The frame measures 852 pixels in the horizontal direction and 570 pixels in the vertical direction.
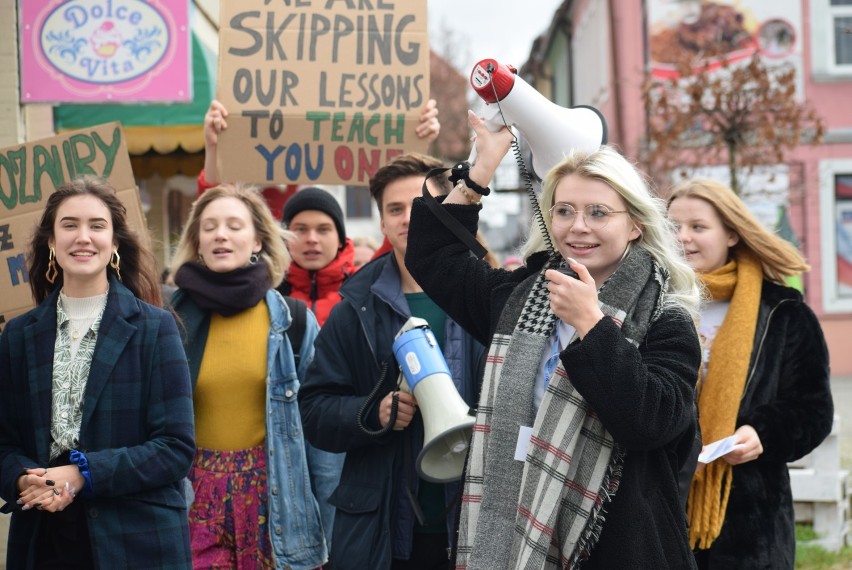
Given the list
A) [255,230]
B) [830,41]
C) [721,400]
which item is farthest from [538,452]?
[830,41]

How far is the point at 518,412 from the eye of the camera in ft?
9.05

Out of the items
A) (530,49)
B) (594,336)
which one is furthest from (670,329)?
(530,49)

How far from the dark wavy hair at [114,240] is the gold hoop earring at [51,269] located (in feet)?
0.04

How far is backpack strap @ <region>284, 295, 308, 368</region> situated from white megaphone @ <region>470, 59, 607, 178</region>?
1511 millimetres

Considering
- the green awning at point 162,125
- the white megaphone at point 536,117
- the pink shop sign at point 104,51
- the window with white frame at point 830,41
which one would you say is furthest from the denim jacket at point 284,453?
the window with white frame at point 830,41

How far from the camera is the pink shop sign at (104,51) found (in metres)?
5.83

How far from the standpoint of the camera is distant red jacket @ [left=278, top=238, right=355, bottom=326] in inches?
212

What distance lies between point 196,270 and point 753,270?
2.06m

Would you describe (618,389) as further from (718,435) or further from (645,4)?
(645,4)

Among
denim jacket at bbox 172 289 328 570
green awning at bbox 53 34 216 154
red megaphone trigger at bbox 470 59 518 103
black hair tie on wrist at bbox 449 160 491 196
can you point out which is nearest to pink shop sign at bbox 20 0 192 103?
denim jacket at bbox 172 289 328 570

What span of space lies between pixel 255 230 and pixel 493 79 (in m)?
1.82

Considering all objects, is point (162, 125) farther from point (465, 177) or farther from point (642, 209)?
point (642, 209)

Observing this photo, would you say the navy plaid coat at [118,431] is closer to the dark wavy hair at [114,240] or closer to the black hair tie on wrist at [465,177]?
the dark wavy hair at [114,240]

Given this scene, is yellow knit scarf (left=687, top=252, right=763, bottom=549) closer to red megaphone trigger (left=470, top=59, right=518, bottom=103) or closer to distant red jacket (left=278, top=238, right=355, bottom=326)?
red megaphone trigger (left=470, top=59, right=518, bottom=103)
